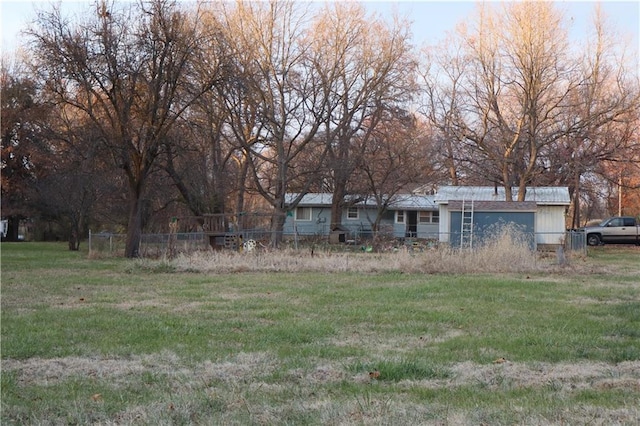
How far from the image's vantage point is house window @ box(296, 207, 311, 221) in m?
55.6

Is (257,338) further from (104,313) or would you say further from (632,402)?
(632,402)

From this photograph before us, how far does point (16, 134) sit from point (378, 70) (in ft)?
81.9

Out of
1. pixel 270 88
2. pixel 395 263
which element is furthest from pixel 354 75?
pixel 395 263

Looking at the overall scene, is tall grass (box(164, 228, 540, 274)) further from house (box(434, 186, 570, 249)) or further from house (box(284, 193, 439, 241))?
house (box(284, 193, 439, 241))

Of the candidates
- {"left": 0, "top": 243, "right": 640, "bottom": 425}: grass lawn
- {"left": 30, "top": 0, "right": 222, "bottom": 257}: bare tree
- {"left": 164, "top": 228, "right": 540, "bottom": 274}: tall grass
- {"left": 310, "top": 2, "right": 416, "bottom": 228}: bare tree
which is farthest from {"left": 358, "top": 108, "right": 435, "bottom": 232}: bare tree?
{"left": 0, "top": 243, "right": 640, "bottom": 425}: grass lawn

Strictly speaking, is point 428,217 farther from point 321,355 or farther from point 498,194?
point 321,355

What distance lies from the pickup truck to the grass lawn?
2746cm

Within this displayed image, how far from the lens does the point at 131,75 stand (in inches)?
1081

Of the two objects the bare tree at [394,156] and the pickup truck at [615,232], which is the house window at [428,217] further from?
the pickup truck at [615,232]

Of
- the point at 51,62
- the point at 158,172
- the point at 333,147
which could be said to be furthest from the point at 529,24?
the point at 51,62

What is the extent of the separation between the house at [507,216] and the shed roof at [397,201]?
13.0 meters

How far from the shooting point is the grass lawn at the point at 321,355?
552cm

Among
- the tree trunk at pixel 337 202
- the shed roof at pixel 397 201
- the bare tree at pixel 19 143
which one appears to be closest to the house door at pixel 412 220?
the shed roof at pixel 397 201

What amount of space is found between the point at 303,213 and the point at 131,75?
29.6 meters
